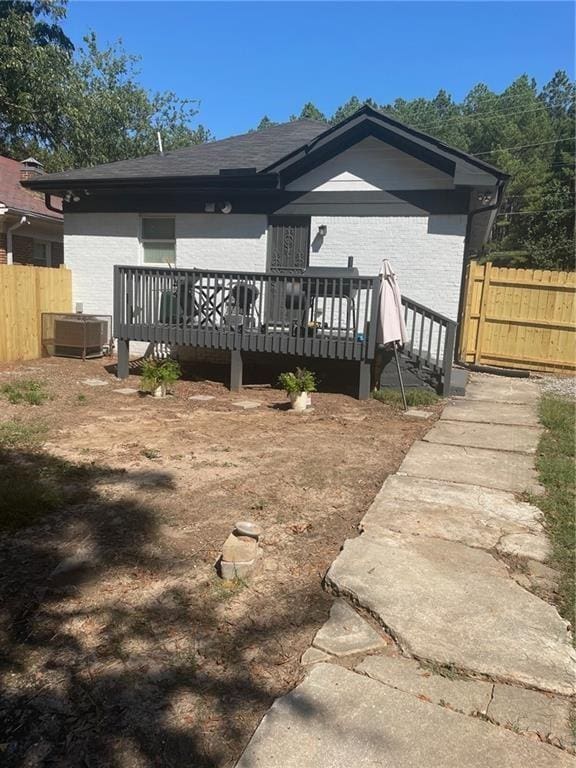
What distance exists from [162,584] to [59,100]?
21.8 m

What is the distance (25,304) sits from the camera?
9977 mm

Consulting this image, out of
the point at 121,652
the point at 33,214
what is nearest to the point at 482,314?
the point at 121,652

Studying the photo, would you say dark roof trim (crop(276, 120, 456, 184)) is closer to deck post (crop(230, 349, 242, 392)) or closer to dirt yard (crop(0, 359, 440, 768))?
deck post (crop(230, 349, 242, 392))

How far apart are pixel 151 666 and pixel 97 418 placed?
15.0ft

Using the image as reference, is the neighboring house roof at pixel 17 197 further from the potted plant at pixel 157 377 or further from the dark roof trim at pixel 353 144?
the potted plant at pixel 157 377

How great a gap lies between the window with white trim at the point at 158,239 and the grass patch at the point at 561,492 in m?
7.45

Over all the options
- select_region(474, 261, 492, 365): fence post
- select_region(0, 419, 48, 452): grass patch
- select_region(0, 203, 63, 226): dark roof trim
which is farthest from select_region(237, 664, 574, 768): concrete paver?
select_region(0, 203, 63, 226): dark roof trim

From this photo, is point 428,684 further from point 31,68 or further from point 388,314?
point 31,68

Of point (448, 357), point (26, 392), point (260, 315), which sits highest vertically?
point (260, 315)

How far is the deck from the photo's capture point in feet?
25.9

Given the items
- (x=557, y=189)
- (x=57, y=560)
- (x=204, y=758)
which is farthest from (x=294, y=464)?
(x=557, y=189)

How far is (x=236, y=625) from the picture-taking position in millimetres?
2516

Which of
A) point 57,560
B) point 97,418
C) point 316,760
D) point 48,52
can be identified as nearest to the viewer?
point 316,760

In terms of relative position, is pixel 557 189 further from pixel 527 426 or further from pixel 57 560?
pixel 57 560
